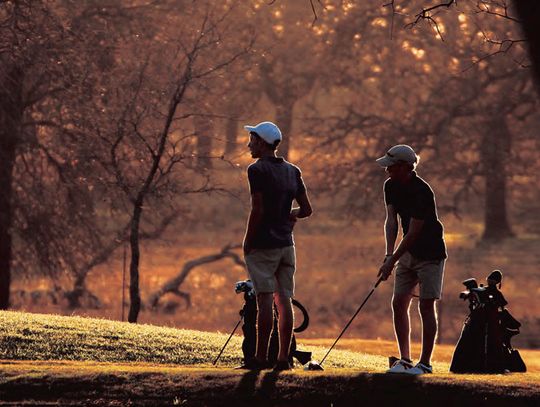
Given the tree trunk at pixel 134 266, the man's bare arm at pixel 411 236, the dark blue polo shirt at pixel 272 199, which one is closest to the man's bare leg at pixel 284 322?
the dark blue polo shirt at pixel 272 199

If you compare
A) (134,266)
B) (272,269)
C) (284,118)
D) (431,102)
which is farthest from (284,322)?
(284,118)

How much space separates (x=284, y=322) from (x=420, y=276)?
1140mm

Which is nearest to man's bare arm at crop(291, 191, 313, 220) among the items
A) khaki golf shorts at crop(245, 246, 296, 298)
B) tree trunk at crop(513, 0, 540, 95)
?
khaki golf shorts at crop(245, 246, 296, 298)

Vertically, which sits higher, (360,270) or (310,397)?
(360,270)

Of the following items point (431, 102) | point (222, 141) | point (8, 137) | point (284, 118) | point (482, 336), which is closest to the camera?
point (482, 336)

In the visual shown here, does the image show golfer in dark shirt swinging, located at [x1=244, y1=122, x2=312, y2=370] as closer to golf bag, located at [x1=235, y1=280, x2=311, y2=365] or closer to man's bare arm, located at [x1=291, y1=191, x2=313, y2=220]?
man's bare arm, located at [x1=291, y1=191, x2=313, y2=220]

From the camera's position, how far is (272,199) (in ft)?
34.2

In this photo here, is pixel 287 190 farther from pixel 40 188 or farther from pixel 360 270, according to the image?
pixel 360 270

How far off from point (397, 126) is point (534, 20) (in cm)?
3831

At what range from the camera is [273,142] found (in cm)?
1045

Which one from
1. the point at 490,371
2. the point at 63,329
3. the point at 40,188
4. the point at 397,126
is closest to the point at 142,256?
the point at 397,126

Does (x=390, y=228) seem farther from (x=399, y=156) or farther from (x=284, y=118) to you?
(x=284, y=118)

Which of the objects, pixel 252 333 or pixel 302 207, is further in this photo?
pixel 252 333

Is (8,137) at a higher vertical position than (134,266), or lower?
higher
